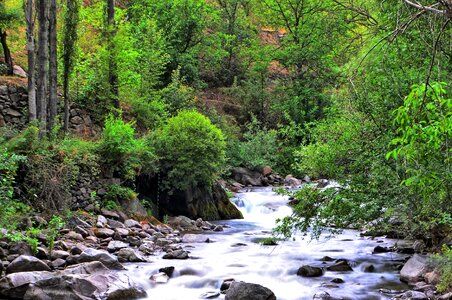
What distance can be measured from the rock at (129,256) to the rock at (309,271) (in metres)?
3.62

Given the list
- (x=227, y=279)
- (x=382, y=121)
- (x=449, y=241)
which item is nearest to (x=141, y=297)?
(x=227, y=279)

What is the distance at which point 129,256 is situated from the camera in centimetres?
1053

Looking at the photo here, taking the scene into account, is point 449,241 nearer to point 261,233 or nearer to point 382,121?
point 382,121

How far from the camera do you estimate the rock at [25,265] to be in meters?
8.09

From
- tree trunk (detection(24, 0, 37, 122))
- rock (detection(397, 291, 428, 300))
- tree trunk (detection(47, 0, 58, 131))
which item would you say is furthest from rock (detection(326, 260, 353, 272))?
tree trunk (detection(24, 0, 37, 122))

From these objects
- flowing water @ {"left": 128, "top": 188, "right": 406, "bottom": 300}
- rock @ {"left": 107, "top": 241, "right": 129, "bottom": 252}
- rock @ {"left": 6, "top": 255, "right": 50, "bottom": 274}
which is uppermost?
rock @ {"left": 6, "top": 255, "right": 50, "bottom": 274}

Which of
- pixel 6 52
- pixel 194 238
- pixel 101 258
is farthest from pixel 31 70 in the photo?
pixel 101 258

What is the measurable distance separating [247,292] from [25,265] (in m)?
4.05

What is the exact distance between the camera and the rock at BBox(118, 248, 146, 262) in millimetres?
10453

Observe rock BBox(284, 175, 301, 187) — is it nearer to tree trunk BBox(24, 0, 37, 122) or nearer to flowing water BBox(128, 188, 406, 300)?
flowing water BBox(128, 188, 406, 300)

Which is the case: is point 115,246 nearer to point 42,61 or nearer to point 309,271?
point 309,271

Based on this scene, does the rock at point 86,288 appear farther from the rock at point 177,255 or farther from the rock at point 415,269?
the rock at point 415,269

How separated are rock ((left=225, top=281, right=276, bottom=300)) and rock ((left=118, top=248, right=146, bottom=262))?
3.20 m

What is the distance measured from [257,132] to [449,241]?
19094 millimetres
